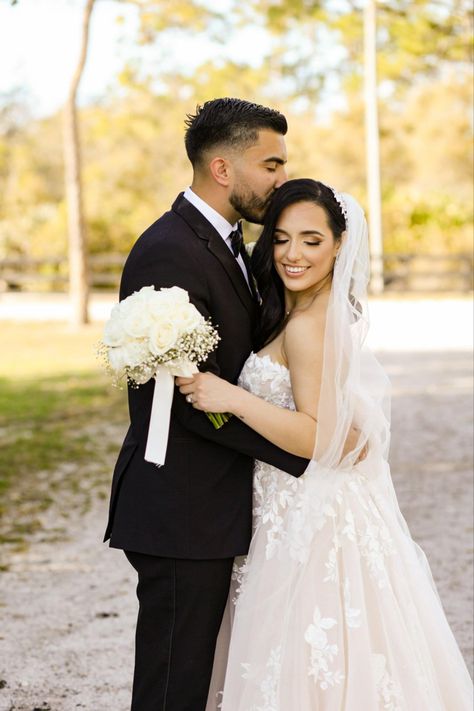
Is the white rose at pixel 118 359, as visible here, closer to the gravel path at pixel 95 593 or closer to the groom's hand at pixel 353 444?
the groom's hand at pixel 353 444

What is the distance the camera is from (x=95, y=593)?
18.7 ft

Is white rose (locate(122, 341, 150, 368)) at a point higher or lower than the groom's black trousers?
higher

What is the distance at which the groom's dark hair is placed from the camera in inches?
119

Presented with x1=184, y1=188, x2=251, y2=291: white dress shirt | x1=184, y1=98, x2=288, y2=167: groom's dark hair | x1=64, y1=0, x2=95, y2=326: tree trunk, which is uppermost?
x1=64, y1=0, x2=95, y2=326: tree trunk

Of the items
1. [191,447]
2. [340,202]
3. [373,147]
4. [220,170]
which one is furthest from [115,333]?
[373,147]

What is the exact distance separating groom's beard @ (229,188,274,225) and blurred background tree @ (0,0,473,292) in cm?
1633

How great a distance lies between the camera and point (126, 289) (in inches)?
118

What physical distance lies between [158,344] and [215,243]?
0.47 meters

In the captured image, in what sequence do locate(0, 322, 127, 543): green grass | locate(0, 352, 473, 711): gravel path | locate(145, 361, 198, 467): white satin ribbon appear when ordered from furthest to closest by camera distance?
locate(0, 322, 127, 543): green grass → locate(0, 352, 473, 711): gravel path → locate(145, 361, 198, 467): white satin ribbon

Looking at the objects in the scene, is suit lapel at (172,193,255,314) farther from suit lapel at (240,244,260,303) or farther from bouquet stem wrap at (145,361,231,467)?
bouquet stem wrap at (145,361,231,467)

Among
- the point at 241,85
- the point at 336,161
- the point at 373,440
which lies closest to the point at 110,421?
the point at 373,440

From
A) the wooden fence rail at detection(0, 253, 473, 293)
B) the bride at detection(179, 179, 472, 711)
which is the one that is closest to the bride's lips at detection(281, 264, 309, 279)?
the bride at detection(179, 179, 472, 711)

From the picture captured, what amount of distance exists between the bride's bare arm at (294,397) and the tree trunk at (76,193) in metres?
16.2

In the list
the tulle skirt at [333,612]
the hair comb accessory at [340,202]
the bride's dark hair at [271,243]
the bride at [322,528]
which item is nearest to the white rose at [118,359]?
the bride at [322,528]
